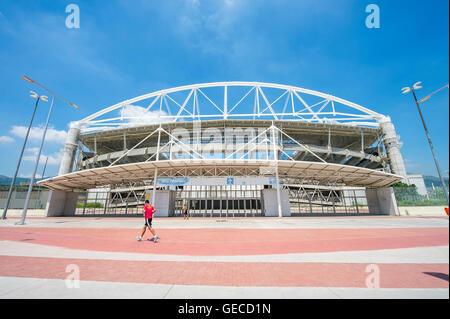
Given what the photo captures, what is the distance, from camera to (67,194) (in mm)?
29250

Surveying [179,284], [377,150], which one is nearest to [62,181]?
[179,284]

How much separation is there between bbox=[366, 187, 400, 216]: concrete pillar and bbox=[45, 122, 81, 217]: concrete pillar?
46.5 meters

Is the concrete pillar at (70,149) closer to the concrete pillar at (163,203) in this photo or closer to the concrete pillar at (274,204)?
the concrete pillar at (163,203)

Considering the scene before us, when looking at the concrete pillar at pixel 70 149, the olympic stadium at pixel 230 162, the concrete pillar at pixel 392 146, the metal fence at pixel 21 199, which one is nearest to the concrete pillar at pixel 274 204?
the olympic stadium at pixel 230 162

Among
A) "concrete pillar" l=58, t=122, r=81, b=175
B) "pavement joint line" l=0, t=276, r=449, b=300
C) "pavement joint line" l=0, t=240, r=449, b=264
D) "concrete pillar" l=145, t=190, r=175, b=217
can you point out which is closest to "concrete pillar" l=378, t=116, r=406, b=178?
"pavement joint line" l=0, t=240, r=449, b=264

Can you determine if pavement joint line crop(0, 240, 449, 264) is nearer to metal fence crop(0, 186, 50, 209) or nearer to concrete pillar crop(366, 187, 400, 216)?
concrete pillar crop(366, 187, 400, 216)

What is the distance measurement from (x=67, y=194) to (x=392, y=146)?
184 ft

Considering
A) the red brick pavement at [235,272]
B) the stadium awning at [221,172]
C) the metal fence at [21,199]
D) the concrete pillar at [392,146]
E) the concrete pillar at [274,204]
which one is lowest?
the red brick pavement at [235,272]

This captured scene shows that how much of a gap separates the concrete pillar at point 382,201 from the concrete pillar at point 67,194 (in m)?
46.5

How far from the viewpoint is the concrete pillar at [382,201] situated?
2589 centimetres

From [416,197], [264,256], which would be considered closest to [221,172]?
[264,256]

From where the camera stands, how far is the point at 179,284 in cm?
348
